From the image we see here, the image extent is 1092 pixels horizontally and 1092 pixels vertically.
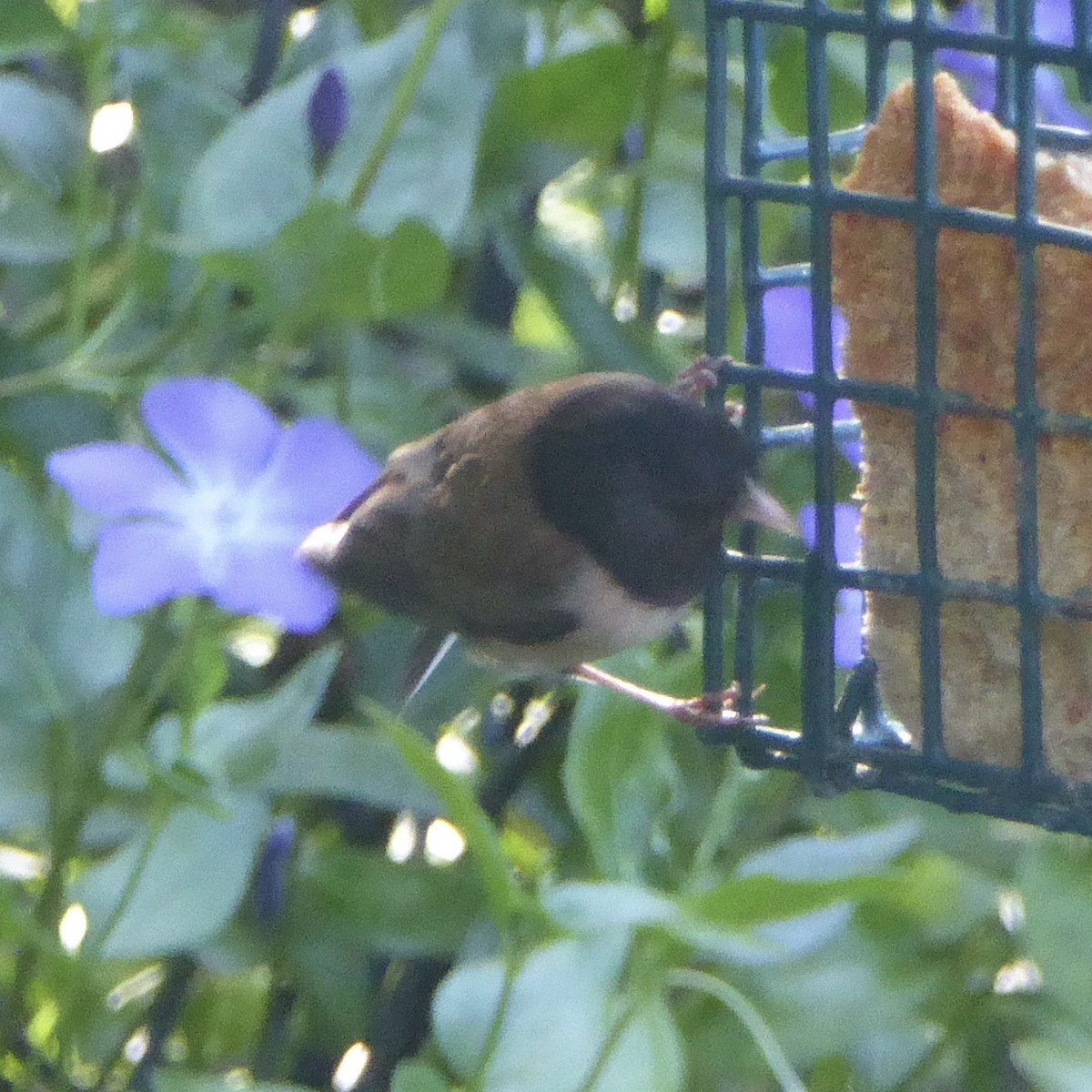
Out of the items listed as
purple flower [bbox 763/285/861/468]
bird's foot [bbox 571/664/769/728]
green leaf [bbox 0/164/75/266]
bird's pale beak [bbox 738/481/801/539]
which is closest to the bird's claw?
bird's foot [bbox 571/664/769/728]

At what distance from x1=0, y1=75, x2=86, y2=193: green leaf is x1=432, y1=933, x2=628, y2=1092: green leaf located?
710mm

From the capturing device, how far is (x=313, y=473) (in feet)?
4.33

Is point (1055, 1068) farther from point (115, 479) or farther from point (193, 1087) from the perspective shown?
point (115, 479)

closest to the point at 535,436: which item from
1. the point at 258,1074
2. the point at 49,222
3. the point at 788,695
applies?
the point at 788,695

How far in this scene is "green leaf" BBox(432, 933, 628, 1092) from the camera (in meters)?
1.01

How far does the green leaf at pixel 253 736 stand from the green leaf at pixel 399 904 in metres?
0.14

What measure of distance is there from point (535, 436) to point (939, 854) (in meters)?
0.43

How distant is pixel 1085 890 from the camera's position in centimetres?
111

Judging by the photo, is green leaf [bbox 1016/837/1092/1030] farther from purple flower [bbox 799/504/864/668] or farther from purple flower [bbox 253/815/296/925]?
purple flower [bbox 253/815/296/925]

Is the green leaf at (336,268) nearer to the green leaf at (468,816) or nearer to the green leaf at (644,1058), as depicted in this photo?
the green leaf at (468,816)

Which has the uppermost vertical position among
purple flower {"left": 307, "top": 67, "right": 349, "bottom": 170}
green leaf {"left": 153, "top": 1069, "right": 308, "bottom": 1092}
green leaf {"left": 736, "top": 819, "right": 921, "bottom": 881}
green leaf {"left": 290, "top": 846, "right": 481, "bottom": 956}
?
purple flower {"left": 307, "top": 67, "right": 349, "bottom": 170}

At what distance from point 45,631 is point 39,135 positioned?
0.43m

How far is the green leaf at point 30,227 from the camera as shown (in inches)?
52.7

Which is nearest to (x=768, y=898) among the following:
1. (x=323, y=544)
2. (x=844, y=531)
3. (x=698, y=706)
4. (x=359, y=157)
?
(x=698, y=706)
